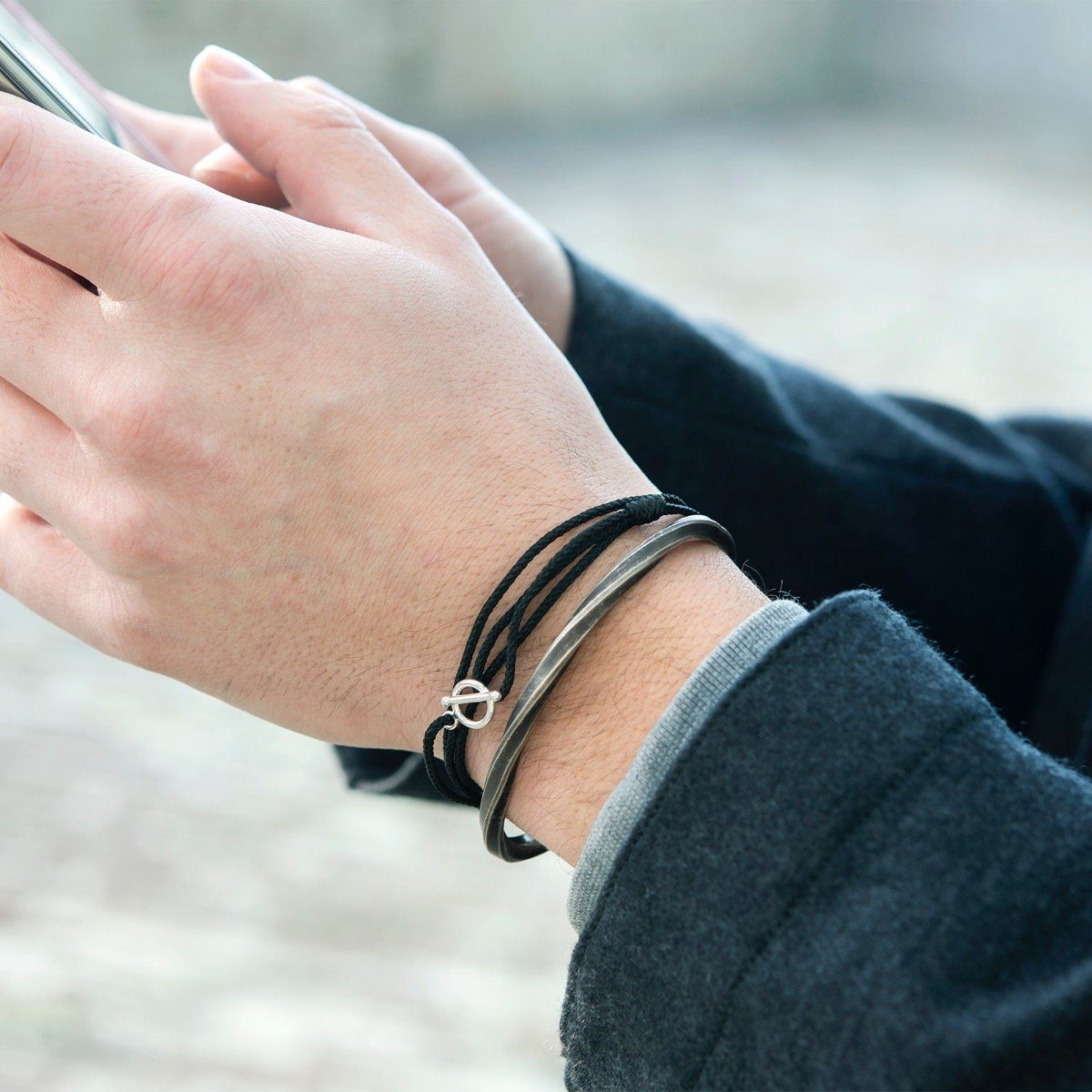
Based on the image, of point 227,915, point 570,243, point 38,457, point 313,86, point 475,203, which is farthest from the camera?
point 570,243

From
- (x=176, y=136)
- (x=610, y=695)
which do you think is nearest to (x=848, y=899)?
(x=610, y=695)

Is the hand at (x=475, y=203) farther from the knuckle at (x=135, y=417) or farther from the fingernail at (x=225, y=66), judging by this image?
the knuckle at (x=135, y=417)

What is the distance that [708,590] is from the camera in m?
0.47

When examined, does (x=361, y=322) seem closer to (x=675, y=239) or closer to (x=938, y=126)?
(x=675, y=239)

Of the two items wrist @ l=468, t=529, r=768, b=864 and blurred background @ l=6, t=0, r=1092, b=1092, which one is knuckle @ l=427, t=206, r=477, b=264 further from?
blurred background @ l=6, t=0, r=1092, b=1092

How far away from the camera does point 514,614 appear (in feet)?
1.48

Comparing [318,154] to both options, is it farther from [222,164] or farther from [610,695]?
[610,695]

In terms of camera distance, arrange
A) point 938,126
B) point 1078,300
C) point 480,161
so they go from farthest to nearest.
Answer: point 938,126 < point 480,161 < point 1078,300

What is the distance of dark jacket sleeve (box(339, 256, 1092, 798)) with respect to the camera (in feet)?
2.33

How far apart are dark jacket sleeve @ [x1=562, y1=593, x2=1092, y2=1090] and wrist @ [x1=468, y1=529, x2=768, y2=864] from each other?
4 centimetres

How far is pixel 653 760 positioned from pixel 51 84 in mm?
407

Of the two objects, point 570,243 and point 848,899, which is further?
point 570,243

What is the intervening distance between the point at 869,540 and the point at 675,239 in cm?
181

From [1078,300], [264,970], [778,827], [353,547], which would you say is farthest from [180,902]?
[1078,300]
